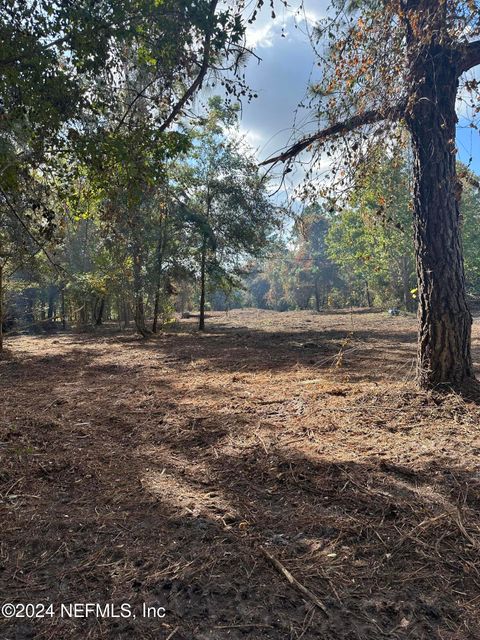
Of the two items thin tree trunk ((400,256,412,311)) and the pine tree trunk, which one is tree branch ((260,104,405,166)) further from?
thin tree trunk ((400,256,412,311))

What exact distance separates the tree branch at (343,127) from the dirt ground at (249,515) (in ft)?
10.4

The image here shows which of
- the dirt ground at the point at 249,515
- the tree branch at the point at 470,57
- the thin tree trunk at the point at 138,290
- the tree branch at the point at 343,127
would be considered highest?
the tree branch at the point at 470,57

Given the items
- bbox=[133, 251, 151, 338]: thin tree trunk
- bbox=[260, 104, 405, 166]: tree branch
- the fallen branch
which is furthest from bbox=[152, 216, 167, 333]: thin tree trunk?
the fallen branch

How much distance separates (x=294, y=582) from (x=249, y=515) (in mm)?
649

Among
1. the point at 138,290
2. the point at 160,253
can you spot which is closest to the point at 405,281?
the point at 160,253

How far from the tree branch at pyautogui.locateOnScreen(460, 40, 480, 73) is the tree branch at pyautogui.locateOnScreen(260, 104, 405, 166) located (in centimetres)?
76

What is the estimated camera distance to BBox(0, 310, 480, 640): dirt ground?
1.68 meters

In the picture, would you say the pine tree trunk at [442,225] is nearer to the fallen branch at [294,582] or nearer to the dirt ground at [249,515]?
the dirt ground at [249,515]

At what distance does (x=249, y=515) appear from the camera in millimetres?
2463

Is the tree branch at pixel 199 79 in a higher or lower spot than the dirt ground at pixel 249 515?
higher

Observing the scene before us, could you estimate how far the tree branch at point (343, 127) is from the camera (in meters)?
4.43

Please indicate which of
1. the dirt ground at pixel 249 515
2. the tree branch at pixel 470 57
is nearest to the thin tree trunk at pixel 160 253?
the dirt ground at pixel 249 515

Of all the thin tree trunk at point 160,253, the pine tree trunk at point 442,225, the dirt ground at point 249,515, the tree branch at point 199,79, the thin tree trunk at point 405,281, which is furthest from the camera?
the thin tree trunk at point 405,281

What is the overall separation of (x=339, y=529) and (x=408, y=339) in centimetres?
1061
